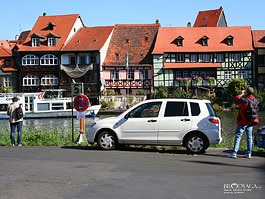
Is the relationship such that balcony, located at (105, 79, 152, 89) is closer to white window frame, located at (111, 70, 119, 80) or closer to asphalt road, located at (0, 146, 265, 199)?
white window frame, located at (111, 70, 119, 80)

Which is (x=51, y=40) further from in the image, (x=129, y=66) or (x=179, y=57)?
(x=179, y=57)

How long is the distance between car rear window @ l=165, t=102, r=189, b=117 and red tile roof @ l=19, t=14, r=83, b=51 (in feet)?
180

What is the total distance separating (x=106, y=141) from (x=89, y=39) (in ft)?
181

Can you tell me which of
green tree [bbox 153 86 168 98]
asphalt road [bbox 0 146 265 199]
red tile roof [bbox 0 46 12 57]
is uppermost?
red tile roof [bbox 0 46 12 57]

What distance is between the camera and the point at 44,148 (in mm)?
15336

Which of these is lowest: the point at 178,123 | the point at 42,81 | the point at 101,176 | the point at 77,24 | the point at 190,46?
the point at 101,176

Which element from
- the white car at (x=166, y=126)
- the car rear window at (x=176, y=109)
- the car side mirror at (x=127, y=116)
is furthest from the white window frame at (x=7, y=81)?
the car rear window at (x=176, y=109)

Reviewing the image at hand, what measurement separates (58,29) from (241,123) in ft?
197

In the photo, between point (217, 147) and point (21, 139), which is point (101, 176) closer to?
point (217, 147)

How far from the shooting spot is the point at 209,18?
81.6m

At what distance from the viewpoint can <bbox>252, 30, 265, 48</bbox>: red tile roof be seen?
208ft

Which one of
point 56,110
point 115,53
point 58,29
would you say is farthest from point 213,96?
point 58,29

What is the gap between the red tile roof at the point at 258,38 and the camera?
63.3 meters

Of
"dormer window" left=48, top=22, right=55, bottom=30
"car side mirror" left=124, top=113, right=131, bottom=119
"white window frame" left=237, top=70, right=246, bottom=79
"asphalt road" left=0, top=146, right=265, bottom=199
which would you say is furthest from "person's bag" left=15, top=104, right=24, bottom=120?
"dormer window" left=48, top=22, right=55, bottom=30
